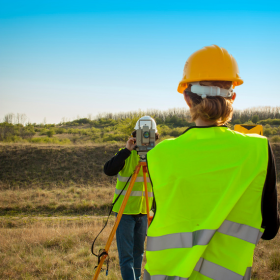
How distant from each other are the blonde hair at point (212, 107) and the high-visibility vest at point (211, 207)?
15 cm

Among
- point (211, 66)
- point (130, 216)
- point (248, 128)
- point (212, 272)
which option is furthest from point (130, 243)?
point (248, 128)

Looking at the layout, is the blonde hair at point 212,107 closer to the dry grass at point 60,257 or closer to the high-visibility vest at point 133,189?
the high-visibility vest at point 133,189

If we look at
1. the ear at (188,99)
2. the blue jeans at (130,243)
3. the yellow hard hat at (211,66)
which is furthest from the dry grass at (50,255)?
the yellow hard hat at (211,66)

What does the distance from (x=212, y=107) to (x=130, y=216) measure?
71.6 inches

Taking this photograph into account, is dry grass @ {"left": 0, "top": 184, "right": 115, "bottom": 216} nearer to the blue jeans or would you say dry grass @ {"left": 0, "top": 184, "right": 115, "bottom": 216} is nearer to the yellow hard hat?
the blue jeans

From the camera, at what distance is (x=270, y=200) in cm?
105

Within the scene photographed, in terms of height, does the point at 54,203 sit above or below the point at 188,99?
below

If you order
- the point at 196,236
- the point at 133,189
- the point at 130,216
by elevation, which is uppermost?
the point at 196,236

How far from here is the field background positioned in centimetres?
307

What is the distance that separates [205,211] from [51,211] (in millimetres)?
8721

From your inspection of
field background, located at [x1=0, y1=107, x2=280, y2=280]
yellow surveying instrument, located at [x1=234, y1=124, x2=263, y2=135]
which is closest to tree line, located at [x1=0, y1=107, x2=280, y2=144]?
field background, located at [x1=0, y1=107, x2=280, y2=280]

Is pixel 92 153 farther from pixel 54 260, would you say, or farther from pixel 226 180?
pixel 226 180

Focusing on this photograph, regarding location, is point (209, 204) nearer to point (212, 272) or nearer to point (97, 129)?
point (212, 272)

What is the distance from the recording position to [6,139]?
23.8 meters
